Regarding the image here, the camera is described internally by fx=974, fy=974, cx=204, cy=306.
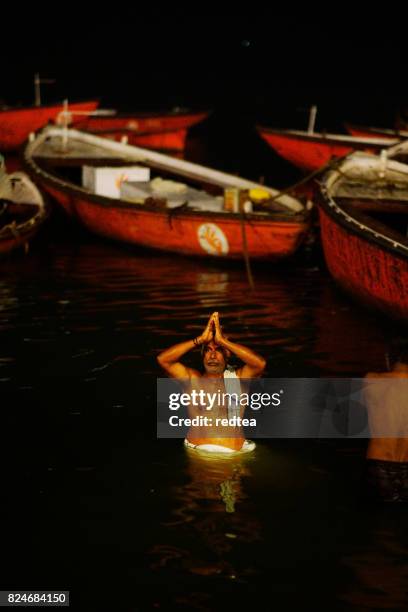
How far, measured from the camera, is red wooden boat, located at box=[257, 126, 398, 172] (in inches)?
1148

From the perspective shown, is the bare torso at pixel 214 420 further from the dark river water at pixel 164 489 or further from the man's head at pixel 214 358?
the dark river water at pixel 164 489

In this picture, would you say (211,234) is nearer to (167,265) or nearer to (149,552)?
(167,265)

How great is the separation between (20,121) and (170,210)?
70.5 feet

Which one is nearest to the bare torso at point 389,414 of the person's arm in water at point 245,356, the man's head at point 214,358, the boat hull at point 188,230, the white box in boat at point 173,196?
the person's arm in water at point 245,356

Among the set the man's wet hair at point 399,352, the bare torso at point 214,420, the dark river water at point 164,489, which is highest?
the man's wet hair at point 399,352

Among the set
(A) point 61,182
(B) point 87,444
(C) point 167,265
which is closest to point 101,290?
(C) point 167,265

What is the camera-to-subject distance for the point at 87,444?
9711mm

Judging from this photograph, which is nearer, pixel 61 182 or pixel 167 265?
pixel 167 265

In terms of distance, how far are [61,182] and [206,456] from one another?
43.5ft

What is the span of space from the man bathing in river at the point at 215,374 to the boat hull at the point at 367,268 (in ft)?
17.1

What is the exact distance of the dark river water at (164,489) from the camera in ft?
23.5

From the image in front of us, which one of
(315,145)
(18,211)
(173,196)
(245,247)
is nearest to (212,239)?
(245,247)

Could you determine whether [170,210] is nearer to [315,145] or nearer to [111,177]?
[111,177]

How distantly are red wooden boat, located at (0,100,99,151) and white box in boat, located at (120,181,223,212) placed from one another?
18076 millimetres
